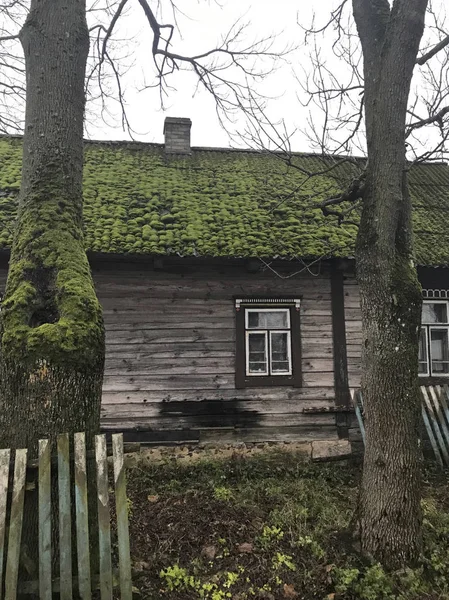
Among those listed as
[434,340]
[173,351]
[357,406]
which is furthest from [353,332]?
[173,351]

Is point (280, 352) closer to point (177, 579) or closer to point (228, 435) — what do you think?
point (228, 435)

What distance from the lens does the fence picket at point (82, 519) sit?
3.20m

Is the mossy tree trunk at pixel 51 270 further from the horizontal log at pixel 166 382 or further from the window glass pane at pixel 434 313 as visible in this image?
the window glass pane at pixel 434 313

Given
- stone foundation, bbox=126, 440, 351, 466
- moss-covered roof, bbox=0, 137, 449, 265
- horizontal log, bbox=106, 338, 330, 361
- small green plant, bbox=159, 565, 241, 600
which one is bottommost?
small green plant, bbox=159, 565, 241, 600

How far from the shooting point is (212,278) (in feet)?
27.9

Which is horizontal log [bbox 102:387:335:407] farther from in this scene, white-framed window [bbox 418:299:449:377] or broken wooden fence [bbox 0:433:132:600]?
broken wooden fence [bbox 0:433:132:600]

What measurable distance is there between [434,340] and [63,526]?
791cm

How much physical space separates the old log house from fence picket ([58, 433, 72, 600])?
15.5 feet

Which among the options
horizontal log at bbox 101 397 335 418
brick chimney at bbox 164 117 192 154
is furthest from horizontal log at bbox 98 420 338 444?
brick chimney at bbox 164 117 192 154

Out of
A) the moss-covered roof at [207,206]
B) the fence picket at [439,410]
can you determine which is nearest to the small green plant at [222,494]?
the moss-covered roof at [207,206]

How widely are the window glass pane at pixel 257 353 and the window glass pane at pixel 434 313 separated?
3.23m

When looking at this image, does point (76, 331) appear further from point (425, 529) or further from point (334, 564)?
point (425, 529)

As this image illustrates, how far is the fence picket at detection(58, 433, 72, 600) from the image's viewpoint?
3.17 meters

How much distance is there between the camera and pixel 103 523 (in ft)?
10.7
